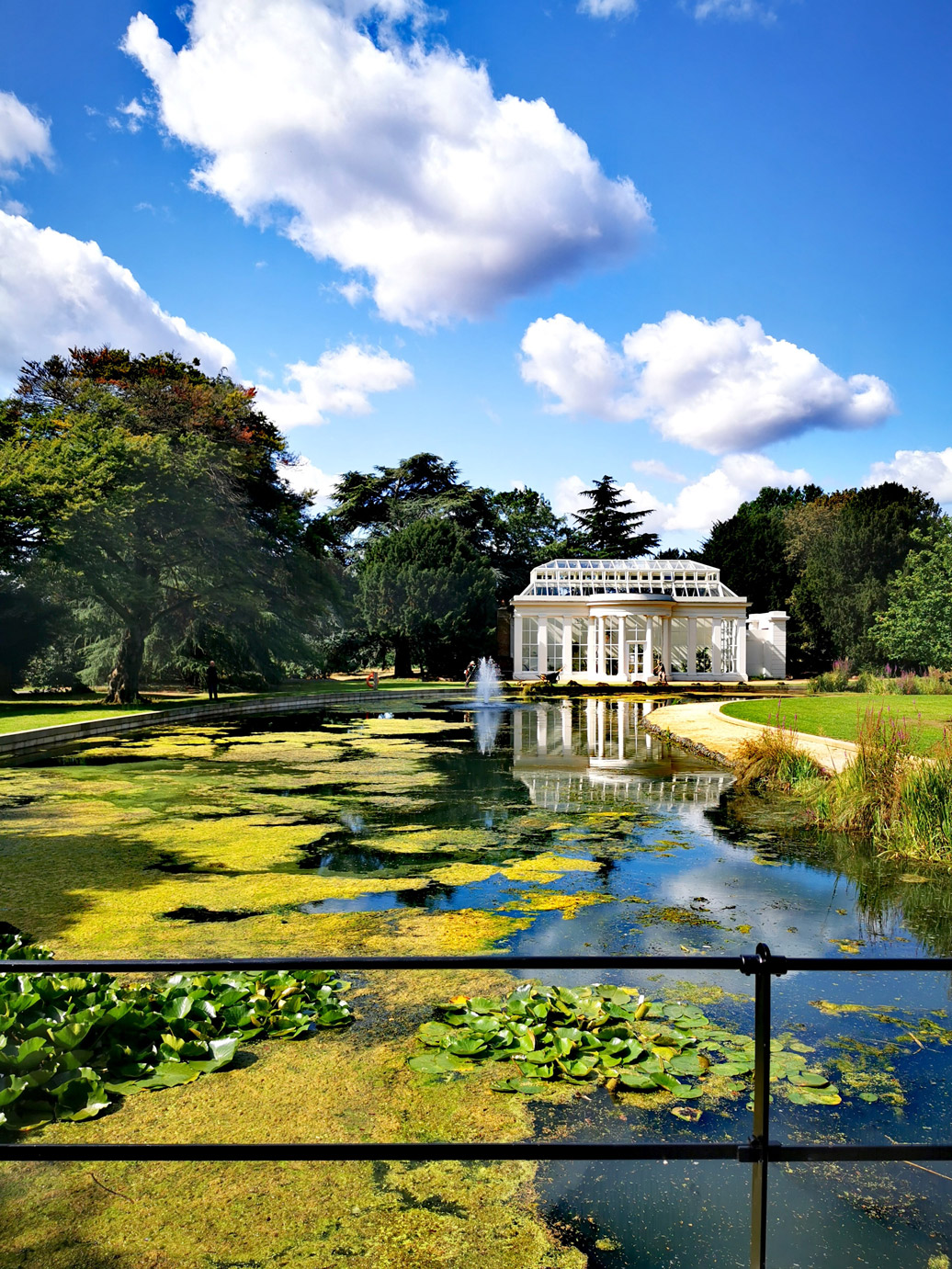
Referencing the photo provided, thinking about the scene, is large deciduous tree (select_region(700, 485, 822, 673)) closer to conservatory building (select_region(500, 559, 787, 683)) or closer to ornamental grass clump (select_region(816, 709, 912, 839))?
conservatory building (select_region(500, 559, 787, 683))

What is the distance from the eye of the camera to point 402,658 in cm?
3844

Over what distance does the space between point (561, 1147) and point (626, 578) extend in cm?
3919

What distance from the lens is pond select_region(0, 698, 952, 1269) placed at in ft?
9.71

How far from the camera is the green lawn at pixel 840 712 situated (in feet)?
45.7

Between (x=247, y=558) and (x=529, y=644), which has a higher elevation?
(x=247, y=558)

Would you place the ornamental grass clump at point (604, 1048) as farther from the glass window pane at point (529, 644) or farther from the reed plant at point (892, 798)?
the glass window pane at point (529, 644)

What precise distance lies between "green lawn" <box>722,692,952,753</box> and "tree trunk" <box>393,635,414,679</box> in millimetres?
17632

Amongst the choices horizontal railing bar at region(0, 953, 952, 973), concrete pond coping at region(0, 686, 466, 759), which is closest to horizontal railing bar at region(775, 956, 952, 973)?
horizontal railing bar at region(0, 953, 952, 973)

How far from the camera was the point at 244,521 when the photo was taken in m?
27.4

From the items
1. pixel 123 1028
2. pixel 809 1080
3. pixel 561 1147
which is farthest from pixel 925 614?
pixel 561 1147

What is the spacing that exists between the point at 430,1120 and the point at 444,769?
968cm

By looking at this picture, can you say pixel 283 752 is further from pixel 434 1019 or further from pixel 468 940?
pixel 434 1019

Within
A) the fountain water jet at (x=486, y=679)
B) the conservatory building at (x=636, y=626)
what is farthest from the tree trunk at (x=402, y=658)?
the conservatory building at (x=636, y=626)

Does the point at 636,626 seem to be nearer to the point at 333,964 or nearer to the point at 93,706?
the point at 93,706
